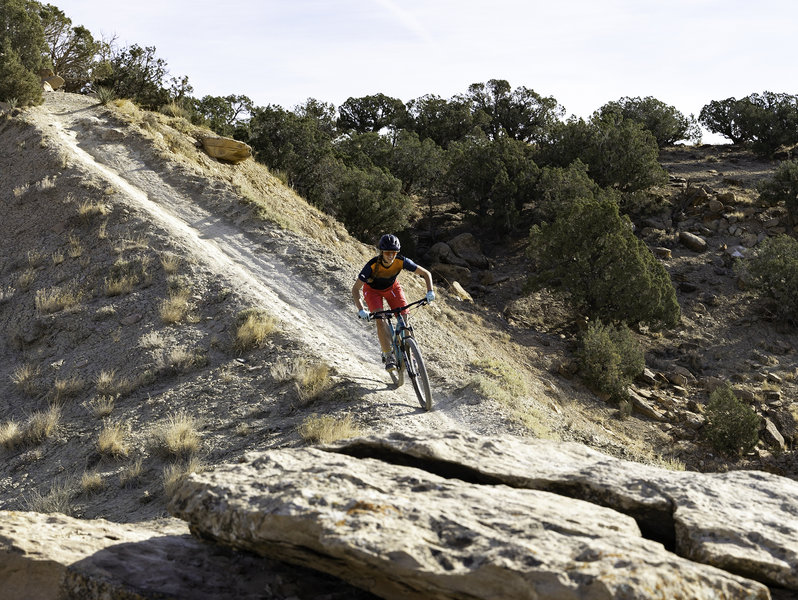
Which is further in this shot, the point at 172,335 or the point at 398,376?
the point at 172,335

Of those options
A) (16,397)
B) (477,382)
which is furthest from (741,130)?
(16,397)

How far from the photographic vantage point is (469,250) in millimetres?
29500

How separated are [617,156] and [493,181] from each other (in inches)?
242

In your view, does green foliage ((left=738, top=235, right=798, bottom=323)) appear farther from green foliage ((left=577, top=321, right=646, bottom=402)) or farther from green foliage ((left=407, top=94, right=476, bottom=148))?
green foliage ((left=407, top=94, right=476, bottom=148))

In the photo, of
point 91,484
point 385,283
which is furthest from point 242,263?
point 91,484

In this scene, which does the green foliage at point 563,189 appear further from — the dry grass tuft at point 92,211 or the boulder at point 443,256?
the dry grass tuft at point 92,211

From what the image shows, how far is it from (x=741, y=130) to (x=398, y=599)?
51945mm

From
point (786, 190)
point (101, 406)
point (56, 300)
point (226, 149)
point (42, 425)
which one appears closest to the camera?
point (42, 425)

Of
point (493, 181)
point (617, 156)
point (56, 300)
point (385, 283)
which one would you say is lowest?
point (385, 283)

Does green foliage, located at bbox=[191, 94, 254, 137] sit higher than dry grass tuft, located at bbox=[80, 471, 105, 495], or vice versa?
green foliage, located at bbox=[191, 94, 254, 137]

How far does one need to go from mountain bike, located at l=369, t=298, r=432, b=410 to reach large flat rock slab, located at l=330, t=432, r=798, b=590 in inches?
161

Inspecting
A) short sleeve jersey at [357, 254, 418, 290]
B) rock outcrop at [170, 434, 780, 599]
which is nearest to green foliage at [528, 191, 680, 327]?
short sleeve jersey at [357, 254, 418, 290]

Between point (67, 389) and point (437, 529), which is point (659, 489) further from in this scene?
point (67, 389)

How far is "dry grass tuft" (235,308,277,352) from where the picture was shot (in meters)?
12.2
